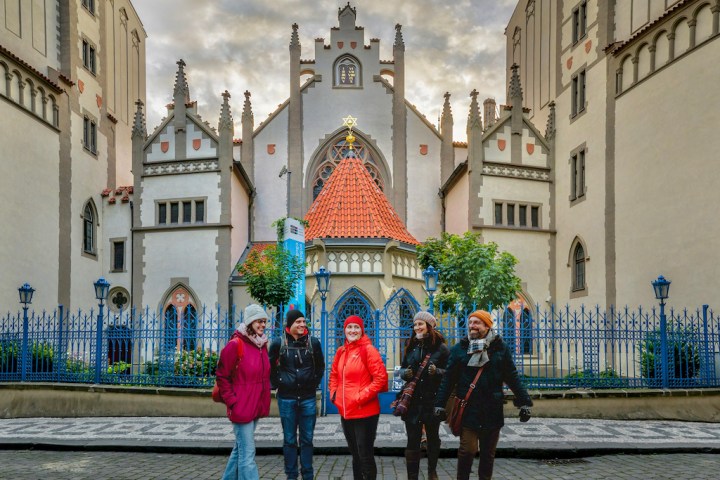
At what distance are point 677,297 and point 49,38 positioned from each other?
73.0ft

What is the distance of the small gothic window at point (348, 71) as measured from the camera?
2823 cm

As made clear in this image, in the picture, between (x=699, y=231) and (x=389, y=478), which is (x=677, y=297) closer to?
(x=699, y=231)

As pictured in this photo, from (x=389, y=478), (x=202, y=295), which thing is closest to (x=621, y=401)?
(x=389, y=478)

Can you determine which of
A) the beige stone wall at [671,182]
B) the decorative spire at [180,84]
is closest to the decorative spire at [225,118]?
the decorative spire at [180,84]

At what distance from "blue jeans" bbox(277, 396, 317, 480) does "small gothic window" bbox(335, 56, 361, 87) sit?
22701mm

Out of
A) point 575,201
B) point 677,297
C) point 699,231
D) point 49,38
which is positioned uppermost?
point 49,38

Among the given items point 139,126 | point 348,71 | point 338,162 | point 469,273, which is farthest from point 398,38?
point 469,273

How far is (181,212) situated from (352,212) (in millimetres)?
8180

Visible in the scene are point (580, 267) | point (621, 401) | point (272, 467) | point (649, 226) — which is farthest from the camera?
point (580, 267)

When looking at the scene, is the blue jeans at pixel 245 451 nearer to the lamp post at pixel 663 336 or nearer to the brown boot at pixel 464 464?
the brown boot at pixel 464 464

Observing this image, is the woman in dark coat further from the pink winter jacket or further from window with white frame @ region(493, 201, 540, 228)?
window with white frame @ region(493, 201, 540, 228)

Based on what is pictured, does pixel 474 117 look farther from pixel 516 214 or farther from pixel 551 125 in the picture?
pixel 516 214

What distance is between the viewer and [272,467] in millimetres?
8836

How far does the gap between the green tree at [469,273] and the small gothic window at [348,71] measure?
36.0ft
